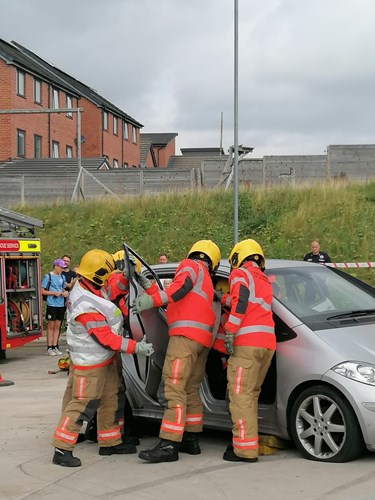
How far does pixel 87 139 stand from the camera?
52625 millimetres

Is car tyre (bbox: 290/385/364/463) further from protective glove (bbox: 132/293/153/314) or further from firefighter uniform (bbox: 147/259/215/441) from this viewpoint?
protective glove (bbox: 132/293/153/314)

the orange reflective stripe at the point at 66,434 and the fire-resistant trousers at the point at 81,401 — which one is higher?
the fire-resistant trousers at the point at 81,401

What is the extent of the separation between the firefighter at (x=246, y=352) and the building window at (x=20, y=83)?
37.1 m

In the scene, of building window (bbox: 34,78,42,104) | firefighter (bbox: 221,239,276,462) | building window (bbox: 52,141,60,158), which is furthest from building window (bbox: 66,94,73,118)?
firefighter (bbox: 221,239,276,462)

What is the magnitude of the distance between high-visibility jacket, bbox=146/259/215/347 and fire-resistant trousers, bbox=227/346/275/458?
1.23 feet

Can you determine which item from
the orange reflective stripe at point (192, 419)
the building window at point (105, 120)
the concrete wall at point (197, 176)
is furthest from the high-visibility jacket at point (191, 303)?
the building window at point (105, 120)

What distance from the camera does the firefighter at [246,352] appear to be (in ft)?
20.4

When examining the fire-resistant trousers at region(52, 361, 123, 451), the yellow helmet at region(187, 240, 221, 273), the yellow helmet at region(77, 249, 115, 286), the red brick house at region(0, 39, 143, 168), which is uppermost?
the red brick house at region(0, 39, 143, 168)

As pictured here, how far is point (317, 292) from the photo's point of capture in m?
7.01

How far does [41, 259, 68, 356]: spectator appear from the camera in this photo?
14641mm

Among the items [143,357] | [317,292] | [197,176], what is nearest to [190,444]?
[143,357]

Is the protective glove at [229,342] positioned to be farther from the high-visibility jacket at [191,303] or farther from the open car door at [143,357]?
the open car door at [143,357]

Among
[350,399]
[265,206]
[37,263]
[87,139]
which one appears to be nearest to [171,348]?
[350,399]

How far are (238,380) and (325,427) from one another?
0.73m
